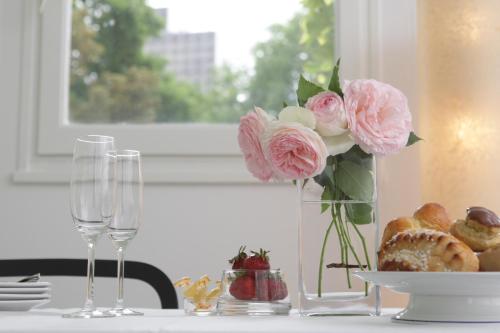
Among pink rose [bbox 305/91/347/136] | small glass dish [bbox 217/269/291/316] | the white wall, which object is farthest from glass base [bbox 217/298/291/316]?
the white wall

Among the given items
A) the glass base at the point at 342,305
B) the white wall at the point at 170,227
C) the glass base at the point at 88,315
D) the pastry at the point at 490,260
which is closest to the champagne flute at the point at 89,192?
the glass base at the point at 88,315

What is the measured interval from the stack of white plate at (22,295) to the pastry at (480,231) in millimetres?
656

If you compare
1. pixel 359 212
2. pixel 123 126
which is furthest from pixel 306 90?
pixel 123 126

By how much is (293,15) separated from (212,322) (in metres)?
1.74

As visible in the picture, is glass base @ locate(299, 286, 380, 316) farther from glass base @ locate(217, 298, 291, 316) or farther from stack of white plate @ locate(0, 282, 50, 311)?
stack of white plate @ locate(0, 282, 50, 311)

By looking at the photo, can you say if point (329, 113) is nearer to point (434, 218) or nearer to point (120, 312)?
point (434, 218)

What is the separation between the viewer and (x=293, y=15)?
2547mm

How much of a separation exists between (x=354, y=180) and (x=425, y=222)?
113mm

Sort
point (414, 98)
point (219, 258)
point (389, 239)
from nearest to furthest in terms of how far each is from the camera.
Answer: point (389, 239) < point (414, 98) < point (219, 258)

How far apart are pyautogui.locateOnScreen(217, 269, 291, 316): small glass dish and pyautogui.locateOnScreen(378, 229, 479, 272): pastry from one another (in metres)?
0.18

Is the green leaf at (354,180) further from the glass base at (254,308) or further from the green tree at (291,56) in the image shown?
the green tree at (291,56)

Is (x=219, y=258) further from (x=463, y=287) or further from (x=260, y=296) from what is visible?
(x=463, y=287)

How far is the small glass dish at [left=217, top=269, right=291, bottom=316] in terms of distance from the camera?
1.07 m

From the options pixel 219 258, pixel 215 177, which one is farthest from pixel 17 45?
pixel 219 258
